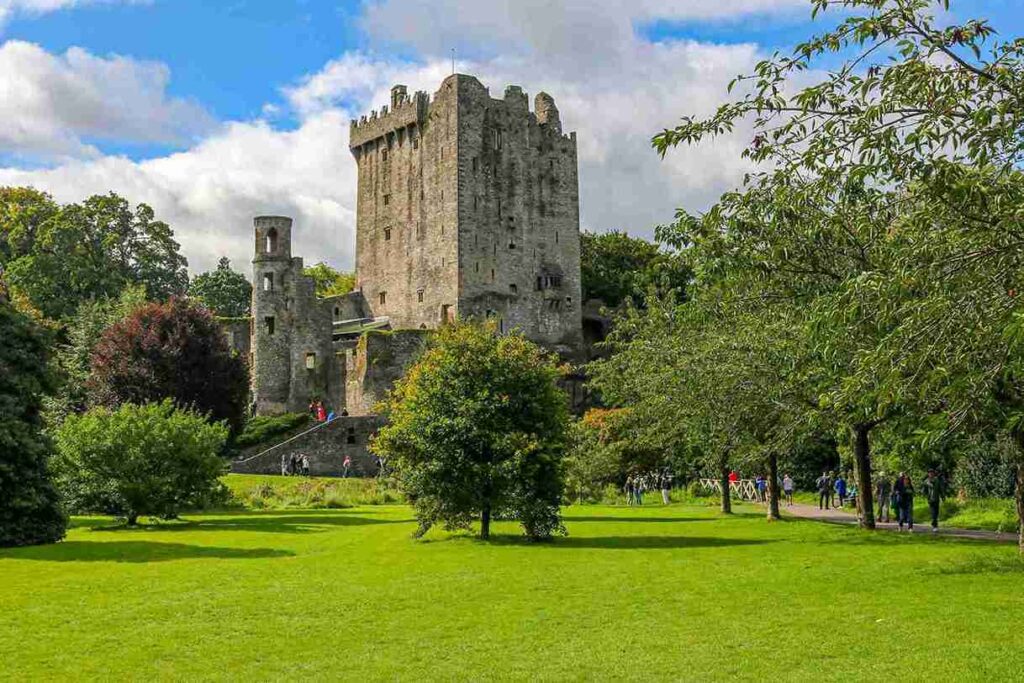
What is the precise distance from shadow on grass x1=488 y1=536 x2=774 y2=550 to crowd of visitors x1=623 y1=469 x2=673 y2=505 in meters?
17.3

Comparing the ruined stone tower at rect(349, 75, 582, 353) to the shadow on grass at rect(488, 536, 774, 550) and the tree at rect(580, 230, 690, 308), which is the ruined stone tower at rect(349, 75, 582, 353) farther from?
the shadow on grass at rect(488, 536, 774, 550)

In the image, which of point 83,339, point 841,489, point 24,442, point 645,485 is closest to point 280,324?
point 83,339

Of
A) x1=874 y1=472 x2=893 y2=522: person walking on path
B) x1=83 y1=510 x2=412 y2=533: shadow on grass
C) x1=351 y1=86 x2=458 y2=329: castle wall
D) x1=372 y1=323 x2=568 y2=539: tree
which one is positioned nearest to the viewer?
x1=372 y1=323 x2=568 y2=539: tree

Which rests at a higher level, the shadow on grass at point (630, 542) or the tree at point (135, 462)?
the tree at point (135, 462)

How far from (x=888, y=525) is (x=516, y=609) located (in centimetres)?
1735

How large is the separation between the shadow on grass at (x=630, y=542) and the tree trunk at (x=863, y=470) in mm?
3300

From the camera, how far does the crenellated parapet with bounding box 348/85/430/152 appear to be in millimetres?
74625

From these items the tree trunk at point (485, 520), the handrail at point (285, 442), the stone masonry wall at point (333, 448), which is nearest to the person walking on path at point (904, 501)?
the tree trunk at point (485, 520)

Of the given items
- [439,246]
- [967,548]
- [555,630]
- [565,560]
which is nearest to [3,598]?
[555,630]

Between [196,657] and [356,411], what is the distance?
50735 mm

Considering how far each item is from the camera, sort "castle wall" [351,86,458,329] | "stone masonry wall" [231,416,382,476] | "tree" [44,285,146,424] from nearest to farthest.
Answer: "tree" [44,285,146,424]
"stone masonry wall" [231,416,382,476]
"castle wall" [351,86,458,329]

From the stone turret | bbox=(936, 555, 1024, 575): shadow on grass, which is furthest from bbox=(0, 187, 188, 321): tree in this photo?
bbox=(936, 555, 1024, 575): shadow on grass

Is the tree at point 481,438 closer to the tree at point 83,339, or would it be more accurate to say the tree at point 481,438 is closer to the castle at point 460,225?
the tree at point 83,339

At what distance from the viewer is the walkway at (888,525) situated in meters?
24.3
